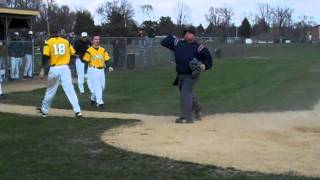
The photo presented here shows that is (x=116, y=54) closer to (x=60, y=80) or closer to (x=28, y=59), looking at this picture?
(x=28, y=59)

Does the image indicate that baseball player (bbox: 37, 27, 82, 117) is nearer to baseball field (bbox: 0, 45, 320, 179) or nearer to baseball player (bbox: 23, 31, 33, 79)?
baseball field (bbox: 0, 45, 320, 179)

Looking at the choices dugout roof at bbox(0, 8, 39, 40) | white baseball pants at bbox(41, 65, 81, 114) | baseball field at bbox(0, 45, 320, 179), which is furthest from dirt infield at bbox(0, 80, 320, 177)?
dugout roof at bbox(0, 8, 39, 40)

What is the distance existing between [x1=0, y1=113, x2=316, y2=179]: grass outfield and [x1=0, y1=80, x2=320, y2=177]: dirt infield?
1.13 ft

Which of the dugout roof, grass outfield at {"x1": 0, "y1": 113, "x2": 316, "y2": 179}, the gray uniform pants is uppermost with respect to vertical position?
the dugout roof

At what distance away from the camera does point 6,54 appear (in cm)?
2462

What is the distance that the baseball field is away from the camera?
7309 mm

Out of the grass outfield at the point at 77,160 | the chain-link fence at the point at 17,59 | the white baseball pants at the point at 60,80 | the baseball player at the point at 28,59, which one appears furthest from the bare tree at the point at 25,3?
the grass outfield at the point at 77,160

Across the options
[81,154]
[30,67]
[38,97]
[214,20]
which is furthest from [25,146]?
[214,20]

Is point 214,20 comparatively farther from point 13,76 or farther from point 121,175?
point 121,175

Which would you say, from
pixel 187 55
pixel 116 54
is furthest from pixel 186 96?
pixel 116 54

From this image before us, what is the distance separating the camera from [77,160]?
314 inches

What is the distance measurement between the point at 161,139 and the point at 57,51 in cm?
358

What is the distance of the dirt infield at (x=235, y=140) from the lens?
25.6ft

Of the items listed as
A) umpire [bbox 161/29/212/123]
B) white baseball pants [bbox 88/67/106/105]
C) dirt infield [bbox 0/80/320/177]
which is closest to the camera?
dirt infield [bbox 0/80/320/177]
